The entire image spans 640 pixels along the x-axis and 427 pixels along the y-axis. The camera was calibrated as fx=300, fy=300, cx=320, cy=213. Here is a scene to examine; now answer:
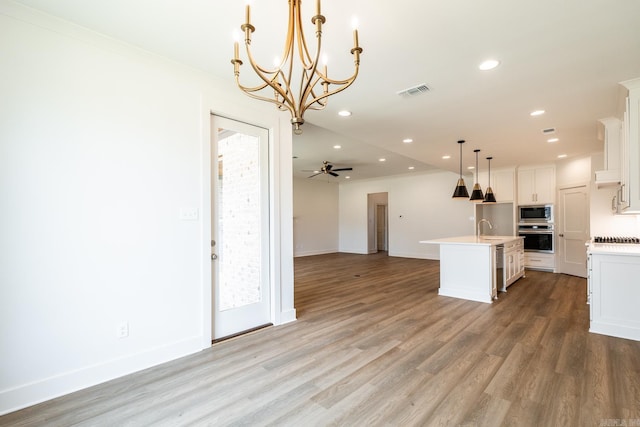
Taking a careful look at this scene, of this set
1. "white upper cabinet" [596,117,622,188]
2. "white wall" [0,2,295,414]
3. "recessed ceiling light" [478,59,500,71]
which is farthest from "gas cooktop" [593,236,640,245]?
"white wall" [0,2,295,414]

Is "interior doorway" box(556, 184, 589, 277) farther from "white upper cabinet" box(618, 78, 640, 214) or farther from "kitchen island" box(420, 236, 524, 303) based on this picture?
"white upper cabinet" box(618, 78, 640, 214)

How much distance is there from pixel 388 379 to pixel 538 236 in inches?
262

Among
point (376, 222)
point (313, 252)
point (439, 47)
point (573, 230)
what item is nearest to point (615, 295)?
point (439, 47)

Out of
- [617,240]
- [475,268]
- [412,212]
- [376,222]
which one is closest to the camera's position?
[475,268]

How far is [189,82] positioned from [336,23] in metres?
1.48

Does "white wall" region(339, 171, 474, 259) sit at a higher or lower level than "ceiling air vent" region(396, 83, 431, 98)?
lower

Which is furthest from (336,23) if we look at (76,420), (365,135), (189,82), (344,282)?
(344,282)

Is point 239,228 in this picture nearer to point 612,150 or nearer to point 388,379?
point 388,379

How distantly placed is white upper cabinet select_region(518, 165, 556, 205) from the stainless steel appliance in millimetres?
559

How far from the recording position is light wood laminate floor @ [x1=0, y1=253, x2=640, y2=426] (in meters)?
1.87

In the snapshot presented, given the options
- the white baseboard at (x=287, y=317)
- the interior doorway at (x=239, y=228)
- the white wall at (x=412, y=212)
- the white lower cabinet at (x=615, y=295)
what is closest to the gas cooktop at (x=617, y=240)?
the white lower cabinet at (x=615, y=295)

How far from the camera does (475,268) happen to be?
464 cm

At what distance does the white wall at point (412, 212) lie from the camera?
895cm

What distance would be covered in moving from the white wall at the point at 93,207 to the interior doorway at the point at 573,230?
24.4 feet
